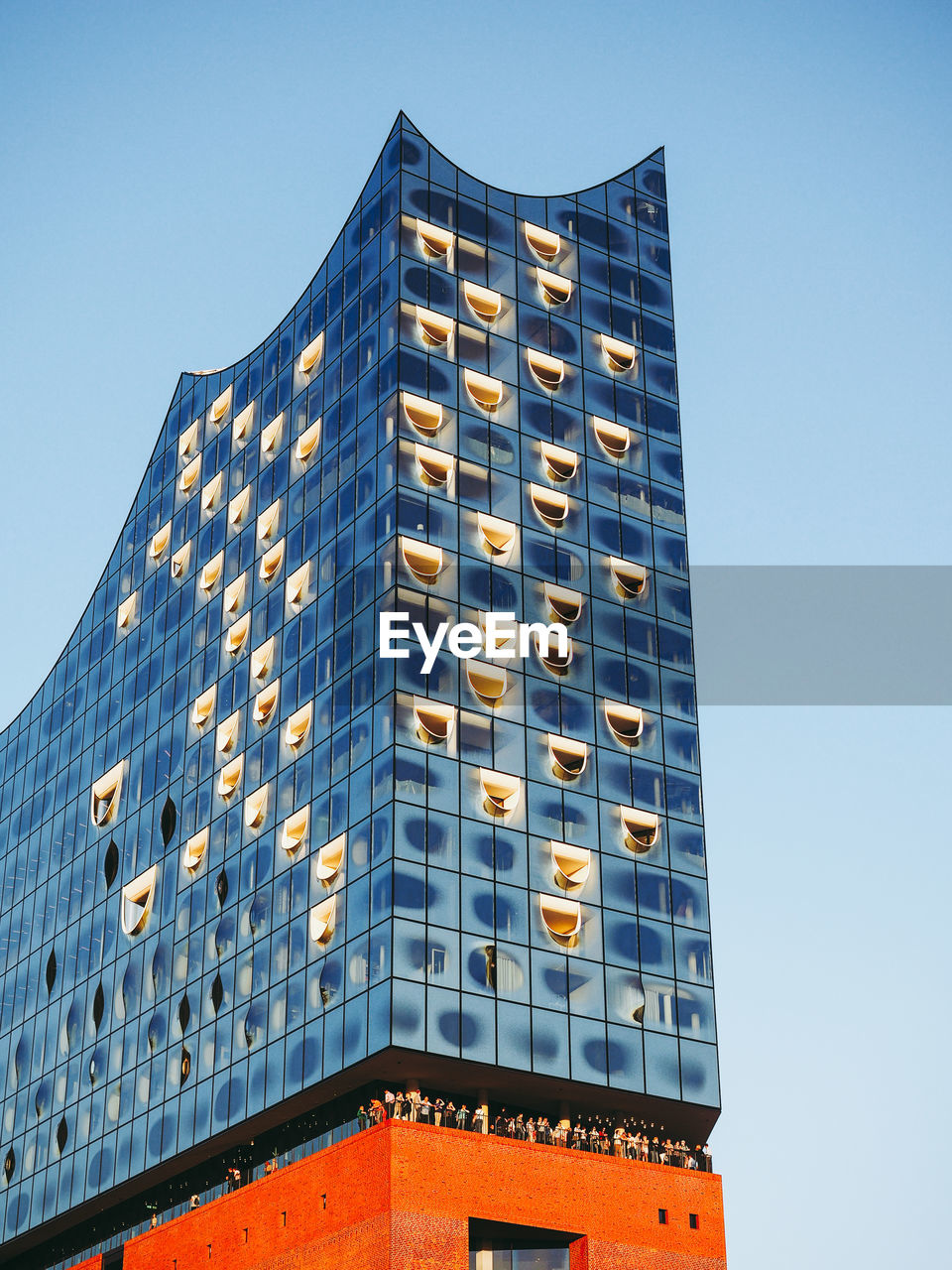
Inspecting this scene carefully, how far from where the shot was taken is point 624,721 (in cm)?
6019

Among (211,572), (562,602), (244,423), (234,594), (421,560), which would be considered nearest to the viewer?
(421,560)

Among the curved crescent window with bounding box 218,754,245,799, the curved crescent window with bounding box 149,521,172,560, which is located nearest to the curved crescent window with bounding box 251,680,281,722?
the curved crescent window with bounding box 218,754,245,799

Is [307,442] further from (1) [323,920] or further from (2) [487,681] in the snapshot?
(1) [323,920]

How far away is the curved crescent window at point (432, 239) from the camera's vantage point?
63.5 meters

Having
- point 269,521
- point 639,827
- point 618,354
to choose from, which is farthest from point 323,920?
point 618,354

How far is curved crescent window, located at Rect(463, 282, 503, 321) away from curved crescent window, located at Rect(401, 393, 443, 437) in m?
5.23

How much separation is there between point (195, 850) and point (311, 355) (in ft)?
63.7

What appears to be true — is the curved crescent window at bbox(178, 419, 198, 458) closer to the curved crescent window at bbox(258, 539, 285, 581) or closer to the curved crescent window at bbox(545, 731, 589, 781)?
the curved crescent window at bbox(258, 539, 285, 581)

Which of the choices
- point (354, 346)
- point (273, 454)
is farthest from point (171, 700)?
point (354, 346)

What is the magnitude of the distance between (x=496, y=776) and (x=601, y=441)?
598 inches

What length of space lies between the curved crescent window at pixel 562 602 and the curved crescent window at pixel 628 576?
2276mm

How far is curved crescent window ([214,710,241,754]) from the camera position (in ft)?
213

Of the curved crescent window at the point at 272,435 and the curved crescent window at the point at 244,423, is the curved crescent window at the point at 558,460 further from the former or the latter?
the curved crescent window at the point at 244,423

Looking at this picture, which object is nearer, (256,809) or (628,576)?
(256,809)
